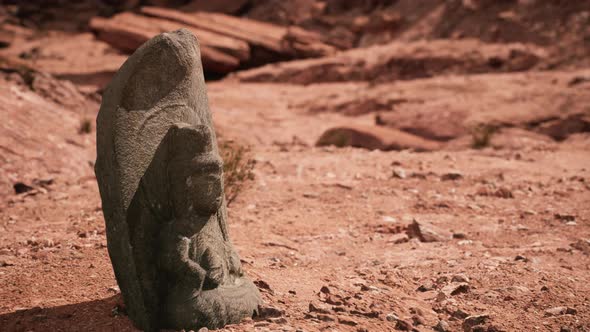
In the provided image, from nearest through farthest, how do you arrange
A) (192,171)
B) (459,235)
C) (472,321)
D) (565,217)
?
(192,171) → (472,321) → (459,235) → (565,217)

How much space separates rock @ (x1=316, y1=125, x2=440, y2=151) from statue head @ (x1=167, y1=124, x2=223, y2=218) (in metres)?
5.69

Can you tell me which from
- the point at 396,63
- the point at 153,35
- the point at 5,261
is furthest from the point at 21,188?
the point at 396,63

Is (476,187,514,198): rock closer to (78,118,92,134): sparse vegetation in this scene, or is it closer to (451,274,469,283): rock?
(451,274,469,283): rock

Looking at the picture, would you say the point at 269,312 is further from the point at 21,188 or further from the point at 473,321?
the point at 21,188

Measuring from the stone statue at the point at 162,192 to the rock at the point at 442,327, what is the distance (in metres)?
0.99

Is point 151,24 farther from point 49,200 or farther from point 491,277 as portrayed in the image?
point 491,277

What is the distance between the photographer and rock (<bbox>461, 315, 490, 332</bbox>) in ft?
10.8

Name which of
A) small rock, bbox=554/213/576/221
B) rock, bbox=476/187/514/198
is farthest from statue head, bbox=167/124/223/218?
rock, bbox=476/187/514/198

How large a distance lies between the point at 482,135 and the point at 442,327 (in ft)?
19.7

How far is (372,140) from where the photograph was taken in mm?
8516

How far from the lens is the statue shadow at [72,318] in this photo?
2.99 metres

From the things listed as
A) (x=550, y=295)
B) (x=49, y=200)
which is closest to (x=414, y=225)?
(x=550, y=295)

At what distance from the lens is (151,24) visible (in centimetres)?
1464

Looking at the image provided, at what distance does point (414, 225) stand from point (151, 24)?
1116cm
